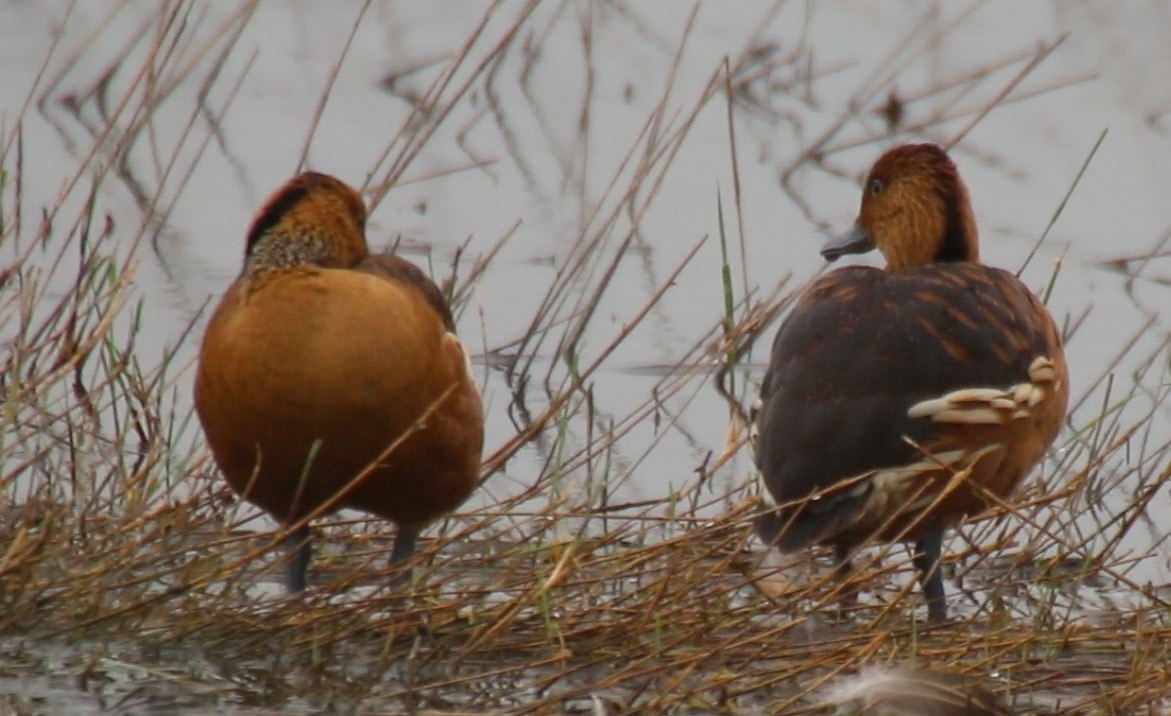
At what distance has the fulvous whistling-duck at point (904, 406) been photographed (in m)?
5.78

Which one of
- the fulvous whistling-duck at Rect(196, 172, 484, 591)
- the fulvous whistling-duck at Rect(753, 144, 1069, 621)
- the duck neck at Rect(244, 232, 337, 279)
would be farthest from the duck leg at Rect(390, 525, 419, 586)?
the fulvous whistling-duck at Rect(753, 144, 1069, 621)

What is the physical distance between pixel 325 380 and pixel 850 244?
8.23 ft

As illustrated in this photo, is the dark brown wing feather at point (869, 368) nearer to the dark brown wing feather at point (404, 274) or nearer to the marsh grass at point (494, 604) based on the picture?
the marsh grass at point (494, 604)

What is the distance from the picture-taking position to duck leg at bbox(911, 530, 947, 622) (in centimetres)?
607

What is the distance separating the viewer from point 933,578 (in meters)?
6.16

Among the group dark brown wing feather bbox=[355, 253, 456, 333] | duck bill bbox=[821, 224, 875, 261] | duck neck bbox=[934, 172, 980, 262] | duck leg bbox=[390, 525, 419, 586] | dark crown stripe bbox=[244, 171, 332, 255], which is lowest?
duck leg bbox=[390, 525, 419, 586]

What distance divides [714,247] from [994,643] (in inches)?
186

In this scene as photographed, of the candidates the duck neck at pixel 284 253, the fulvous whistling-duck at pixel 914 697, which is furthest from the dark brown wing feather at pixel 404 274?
the fulvous whistling-duck at pixel 914 697

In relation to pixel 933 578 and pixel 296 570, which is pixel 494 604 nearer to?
pixel 296 570

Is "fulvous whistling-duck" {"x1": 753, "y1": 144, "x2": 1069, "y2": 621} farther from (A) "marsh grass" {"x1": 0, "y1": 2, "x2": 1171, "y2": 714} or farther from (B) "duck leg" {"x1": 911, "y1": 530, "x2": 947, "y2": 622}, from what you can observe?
Answer: (A) "marsh grass" {"x1": 0, "y1": 2, "x2": 1171, "y2": 714}

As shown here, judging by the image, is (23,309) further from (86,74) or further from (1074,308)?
(86,74)

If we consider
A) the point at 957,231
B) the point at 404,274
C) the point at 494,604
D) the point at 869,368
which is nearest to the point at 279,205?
the point at 404,274

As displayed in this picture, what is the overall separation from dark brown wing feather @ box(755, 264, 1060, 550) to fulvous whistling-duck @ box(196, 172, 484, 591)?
2.66 feet

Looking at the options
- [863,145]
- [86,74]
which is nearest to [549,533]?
[863,145]
